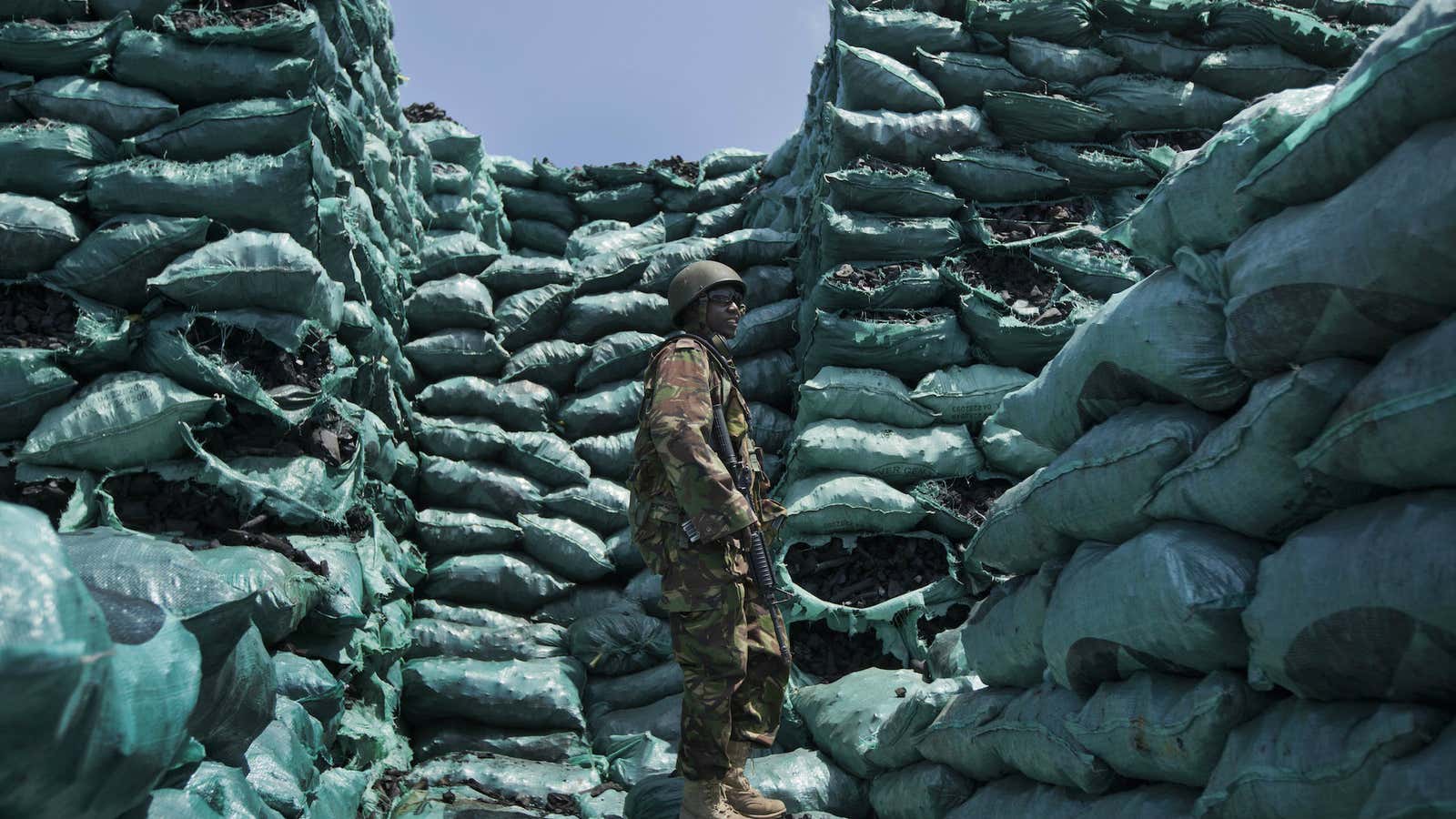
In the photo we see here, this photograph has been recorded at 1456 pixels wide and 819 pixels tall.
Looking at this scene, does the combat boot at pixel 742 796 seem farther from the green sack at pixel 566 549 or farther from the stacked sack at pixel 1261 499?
the green sack at pixel 566 549

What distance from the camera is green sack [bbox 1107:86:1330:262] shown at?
1.93 metres

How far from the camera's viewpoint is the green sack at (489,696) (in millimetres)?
3943

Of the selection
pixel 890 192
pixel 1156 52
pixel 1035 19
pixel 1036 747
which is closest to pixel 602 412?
pixel 890 192

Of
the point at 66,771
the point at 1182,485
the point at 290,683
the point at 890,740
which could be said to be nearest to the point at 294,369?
the point at 290,683

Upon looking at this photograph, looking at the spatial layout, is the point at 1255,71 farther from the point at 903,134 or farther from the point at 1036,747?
the point at 1036,747

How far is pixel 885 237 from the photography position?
459 centimetres

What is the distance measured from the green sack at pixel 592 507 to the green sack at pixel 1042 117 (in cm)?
236

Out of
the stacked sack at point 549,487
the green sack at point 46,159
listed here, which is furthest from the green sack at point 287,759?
the green sack at point 46,159

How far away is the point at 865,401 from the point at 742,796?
1.95m

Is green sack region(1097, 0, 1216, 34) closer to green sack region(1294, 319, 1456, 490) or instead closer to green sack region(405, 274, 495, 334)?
green sack region(405, 274, 495, 334)

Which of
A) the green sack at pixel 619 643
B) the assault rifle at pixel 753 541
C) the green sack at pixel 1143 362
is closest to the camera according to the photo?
the green sack at pixel 1143 362

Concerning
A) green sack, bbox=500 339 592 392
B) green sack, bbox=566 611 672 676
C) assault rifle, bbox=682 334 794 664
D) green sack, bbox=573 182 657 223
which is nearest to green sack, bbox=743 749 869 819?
assault rifle, bbox=682 334 794 664

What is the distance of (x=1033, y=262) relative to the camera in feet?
15.1

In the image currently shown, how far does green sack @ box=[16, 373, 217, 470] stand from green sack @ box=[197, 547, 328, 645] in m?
0.50
